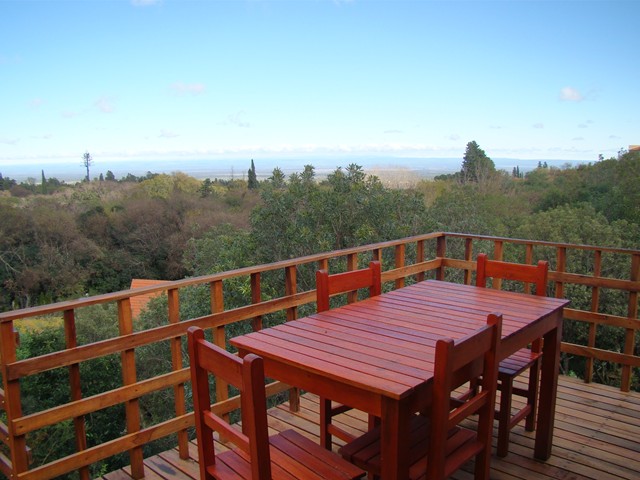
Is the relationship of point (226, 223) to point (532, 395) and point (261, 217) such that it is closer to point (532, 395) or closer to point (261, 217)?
point (261, 217)

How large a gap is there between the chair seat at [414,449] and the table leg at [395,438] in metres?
0.15

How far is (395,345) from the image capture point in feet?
6.82

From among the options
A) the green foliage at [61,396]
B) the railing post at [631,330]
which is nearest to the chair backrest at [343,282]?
the railing post at [631,330]

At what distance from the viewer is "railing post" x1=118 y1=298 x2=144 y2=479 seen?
7.93 ft

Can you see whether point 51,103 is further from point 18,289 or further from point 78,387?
point 78,387

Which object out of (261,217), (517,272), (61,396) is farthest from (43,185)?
(517,272)

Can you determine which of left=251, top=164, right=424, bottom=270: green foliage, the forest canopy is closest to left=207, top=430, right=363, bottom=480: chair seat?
the forest canopy

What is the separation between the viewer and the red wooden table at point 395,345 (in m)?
1.70

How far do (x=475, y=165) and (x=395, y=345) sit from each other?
2582cm

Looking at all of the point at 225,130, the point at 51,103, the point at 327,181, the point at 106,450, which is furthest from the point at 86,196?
the point at 106,450

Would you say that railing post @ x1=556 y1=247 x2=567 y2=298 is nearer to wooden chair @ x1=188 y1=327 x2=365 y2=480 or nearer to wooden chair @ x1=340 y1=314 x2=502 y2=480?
wooden chair @ x1=340 y1=314 x2=502 y2=480

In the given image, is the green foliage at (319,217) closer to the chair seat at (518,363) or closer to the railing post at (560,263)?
the railing post at (560,263)

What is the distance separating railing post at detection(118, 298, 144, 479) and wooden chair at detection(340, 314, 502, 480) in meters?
1.15

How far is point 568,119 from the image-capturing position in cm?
1969
